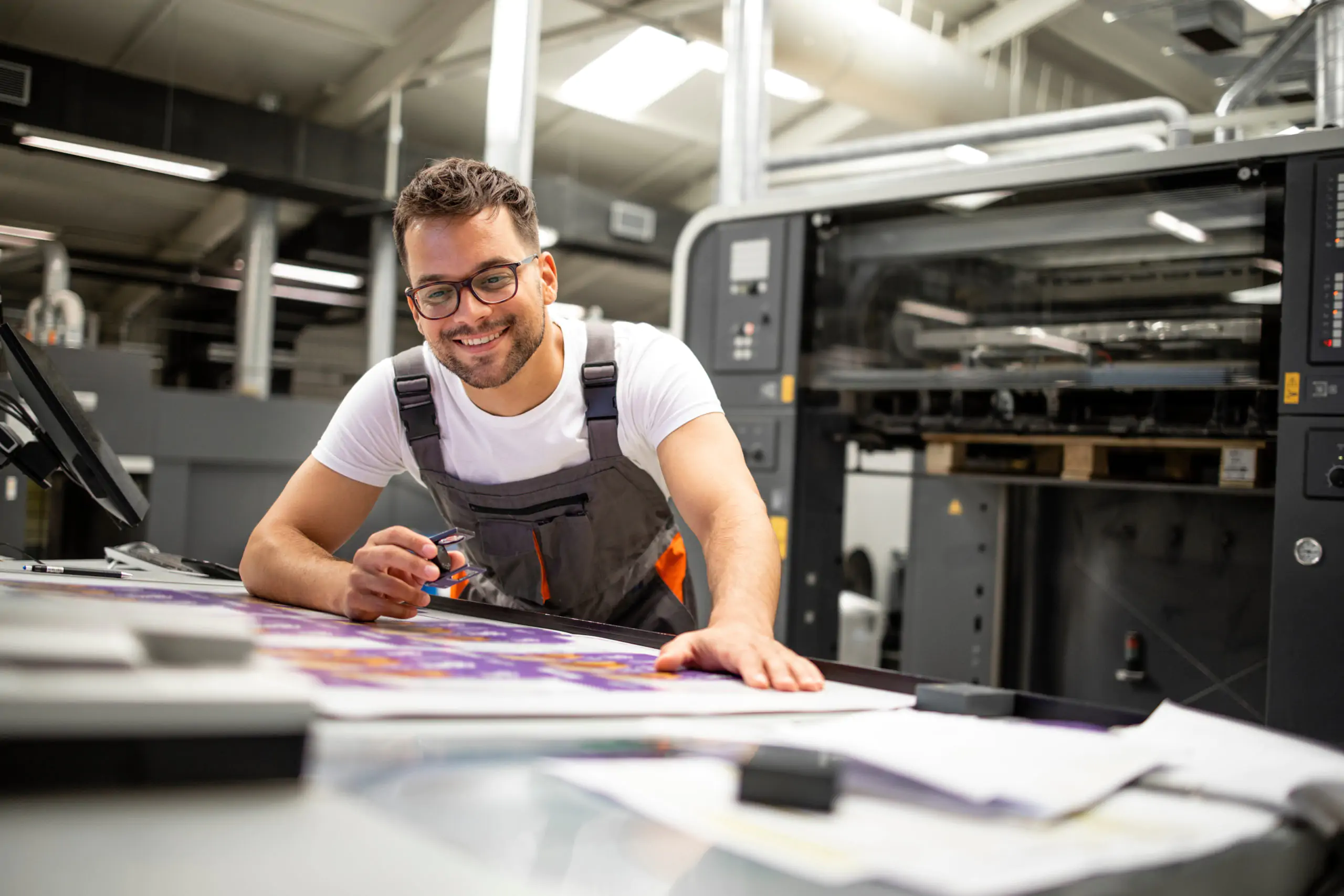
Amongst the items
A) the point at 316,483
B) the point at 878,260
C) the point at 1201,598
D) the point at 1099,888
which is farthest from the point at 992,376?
the point at 1099,888

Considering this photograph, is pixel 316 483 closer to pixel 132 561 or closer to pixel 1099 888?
pixel 132 561

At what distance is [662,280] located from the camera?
12.8 meters

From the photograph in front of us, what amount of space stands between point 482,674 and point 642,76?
8295 millimetres

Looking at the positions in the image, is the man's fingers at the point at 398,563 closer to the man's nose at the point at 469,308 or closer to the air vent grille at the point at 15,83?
the man's nose at the point at 469,308

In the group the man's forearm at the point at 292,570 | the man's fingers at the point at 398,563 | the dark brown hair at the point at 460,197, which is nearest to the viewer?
the man's fingers at the point at 398,563

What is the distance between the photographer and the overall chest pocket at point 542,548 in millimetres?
1860

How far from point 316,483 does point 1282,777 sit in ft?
5.21

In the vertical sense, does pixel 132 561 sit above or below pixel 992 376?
below

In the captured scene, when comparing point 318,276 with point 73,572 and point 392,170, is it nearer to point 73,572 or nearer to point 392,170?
point 392,170

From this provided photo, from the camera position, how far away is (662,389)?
1.73 metres

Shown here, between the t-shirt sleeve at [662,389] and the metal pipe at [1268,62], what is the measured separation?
6.86 ft

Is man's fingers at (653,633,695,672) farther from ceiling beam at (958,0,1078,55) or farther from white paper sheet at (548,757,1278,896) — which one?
ceiling beam at (958,0,1078,55)

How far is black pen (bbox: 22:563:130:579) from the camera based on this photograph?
1.73m

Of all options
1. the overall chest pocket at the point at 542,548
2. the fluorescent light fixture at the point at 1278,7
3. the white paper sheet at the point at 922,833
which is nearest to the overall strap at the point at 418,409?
the overall chest pocket at the point at 542,548
